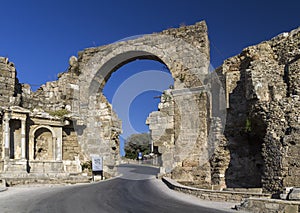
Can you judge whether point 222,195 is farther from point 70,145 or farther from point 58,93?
point 58,93

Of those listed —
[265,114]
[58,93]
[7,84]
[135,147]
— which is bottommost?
[135,147]

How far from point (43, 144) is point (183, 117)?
6346 millimetres

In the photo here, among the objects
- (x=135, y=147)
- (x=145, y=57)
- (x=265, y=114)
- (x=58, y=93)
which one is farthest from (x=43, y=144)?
(x=135, y=147)

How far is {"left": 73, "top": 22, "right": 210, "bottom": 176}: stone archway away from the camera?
14320 mm

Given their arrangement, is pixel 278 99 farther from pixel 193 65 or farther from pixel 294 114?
pixel 193 65

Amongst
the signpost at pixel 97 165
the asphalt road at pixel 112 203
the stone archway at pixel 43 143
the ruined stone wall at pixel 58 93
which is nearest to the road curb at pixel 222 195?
the asphalt road at pixel 112 203

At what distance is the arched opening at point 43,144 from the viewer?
621 inches

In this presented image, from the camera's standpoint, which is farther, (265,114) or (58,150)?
(58,150)

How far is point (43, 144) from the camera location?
52.7ft

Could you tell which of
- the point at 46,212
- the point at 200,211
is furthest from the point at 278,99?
the point at 46,212

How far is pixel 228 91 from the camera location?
40.6 ft

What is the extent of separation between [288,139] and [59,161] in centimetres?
1052

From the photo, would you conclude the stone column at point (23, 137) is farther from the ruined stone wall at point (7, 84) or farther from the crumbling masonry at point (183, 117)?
the ruined stone wall at point (7, 84)

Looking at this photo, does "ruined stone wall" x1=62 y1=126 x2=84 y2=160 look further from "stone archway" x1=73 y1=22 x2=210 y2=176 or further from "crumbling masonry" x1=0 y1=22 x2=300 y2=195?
"stone archway" x1=73 y1=22 x2=210 y2=176
